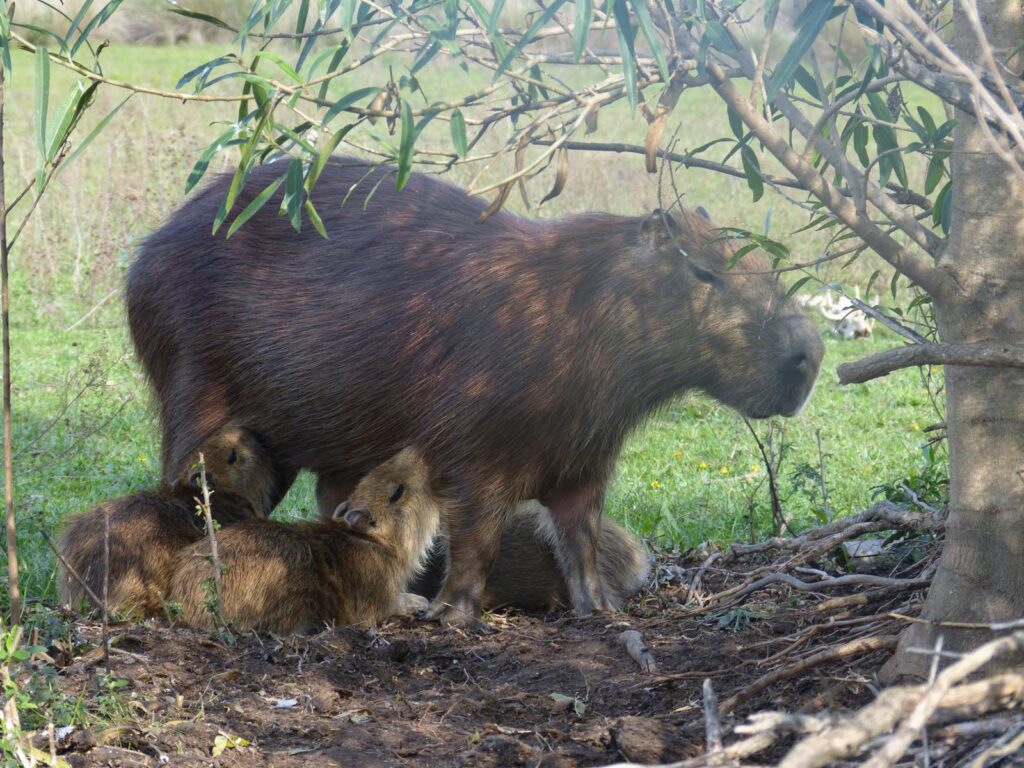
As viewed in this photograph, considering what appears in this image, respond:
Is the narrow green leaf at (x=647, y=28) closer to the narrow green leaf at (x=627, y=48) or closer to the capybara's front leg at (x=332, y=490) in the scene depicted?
the narrow green leaf at (x=627, y=48)

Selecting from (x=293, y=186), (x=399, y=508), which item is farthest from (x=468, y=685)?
(x=293, y=186)

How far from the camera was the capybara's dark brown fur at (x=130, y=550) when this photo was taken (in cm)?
353

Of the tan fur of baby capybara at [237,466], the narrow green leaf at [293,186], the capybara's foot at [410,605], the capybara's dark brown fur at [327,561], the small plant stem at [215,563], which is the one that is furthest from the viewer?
the tan fur of baby capybara at [237,466]

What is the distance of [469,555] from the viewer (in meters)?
3.88

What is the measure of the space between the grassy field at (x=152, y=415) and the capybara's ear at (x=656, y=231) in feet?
1.49

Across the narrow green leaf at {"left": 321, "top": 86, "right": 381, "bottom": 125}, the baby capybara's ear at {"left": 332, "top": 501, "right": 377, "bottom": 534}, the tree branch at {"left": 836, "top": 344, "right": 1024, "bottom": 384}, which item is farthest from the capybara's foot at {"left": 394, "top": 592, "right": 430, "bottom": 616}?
the tree branch at {"left": 836, "top": 344, "right": 1024, "bottom": 384}

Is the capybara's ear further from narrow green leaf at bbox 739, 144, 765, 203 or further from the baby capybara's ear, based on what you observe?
the baby capybara's ear

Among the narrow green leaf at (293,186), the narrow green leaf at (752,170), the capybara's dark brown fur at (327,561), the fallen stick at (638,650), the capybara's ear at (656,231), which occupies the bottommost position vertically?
the fallen stick at (638,650)

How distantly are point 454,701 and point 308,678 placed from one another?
417 mm

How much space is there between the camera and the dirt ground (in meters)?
2.51

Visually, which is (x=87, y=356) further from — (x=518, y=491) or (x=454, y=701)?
(x=454, y=701)

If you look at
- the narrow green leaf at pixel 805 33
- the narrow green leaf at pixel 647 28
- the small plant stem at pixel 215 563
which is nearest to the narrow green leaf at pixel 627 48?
the narrow green leaf at pixel 647 28

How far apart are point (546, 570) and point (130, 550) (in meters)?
1.39

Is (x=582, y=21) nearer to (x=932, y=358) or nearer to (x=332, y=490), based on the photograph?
(x=932, y=358)
